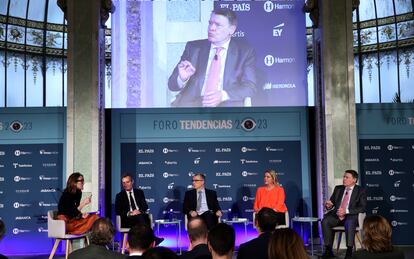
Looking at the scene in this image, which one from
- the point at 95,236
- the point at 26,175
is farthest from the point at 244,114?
the point at 95,236

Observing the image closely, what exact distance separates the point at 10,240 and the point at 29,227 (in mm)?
308

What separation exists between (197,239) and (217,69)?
17.6 feet

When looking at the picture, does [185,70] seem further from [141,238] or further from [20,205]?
[141,238]

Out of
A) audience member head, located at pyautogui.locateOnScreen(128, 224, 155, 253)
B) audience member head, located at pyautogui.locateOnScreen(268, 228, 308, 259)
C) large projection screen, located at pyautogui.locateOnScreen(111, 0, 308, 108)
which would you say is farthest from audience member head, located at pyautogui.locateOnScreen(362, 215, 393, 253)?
large projection screen, located at pyautogui.locateOnScreen(111, 0, 308, 108)

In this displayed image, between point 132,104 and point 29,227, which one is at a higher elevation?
point 132,104

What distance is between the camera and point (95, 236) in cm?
349

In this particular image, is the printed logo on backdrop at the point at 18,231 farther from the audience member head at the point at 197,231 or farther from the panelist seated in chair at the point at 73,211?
the audience member head at the point at 197,231

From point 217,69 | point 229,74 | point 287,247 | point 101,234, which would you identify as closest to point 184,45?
point 217,69

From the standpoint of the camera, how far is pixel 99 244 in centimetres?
348

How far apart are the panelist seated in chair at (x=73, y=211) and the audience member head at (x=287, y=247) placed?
4.32m

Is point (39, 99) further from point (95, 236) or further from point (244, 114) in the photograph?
point (95, 236)

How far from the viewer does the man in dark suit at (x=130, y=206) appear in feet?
23.5

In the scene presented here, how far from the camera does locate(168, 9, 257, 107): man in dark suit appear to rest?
27.7ft

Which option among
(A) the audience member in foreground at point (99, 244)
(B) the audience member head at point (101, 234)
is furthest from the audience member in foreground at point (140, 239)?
(B) the audience member head at point (101, 234)
